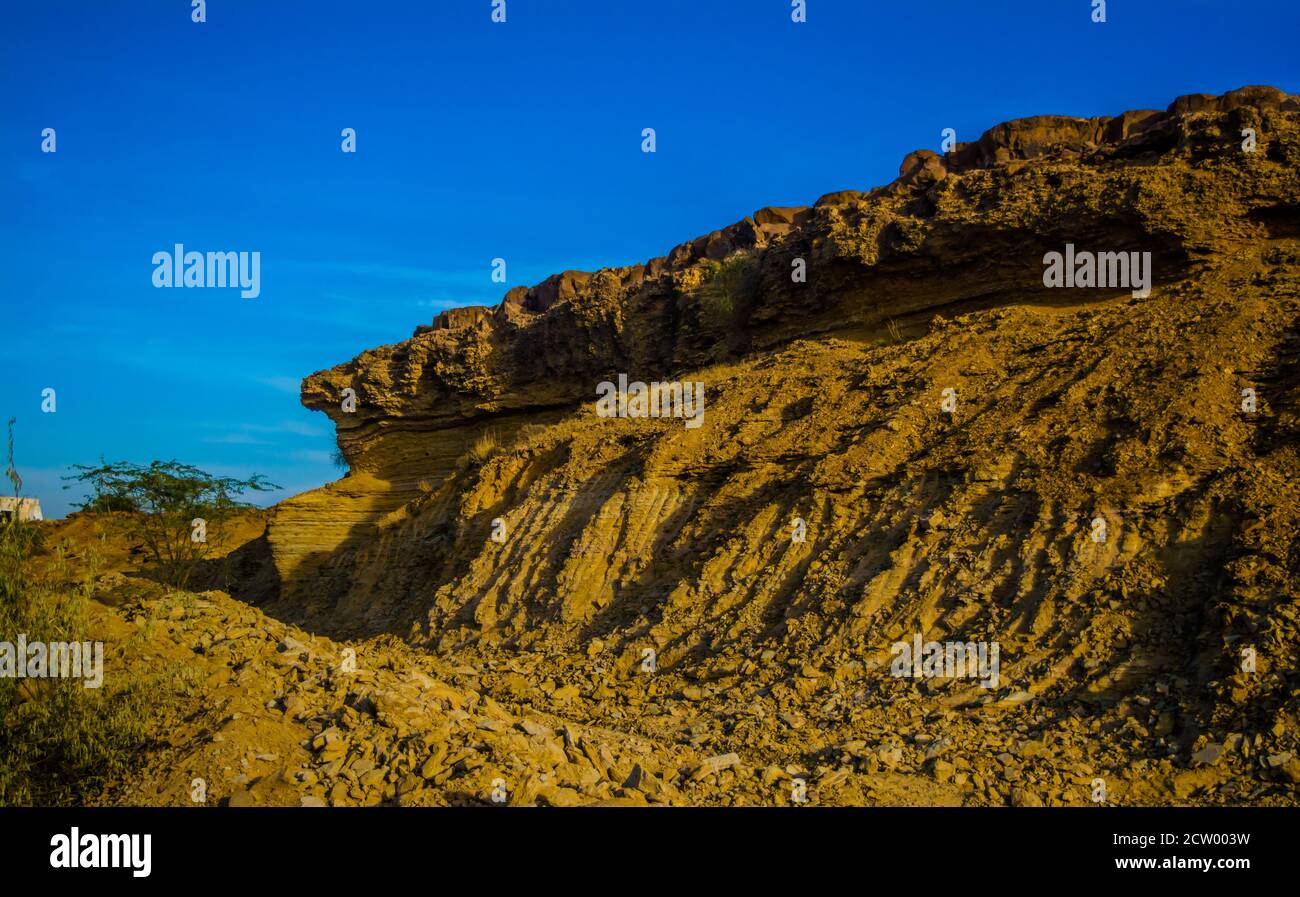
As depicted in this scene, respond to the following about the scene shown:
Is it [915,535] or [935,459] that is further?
[935,459]

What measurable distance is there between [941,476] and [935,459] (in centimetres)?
32

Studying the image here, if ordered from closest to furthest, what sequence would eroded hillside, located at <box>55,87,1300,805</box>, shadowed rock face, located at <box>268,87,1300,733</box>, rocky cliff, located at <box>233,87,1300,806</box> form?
eroded hillside, located at <box>55,87,1300,805</box>, rocky cliff, located at <box>233,87,1300,806</box>, shadowed rock face, located at <box>268,87,1300,733</box>

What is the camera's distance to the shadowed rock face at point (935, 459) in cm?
975

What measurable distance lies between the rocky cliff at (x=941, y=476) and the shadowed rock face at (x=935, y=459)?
5 centimetres

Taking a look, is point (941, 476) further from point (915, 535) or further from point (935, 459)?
point (915, 535)

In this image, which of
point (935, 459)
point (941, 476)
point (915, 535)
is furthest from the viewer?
point (935, 459)

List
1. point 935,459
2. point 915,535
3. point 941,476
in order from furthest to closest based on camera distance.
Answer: point 935,459 → point 941,476 → point 915,535

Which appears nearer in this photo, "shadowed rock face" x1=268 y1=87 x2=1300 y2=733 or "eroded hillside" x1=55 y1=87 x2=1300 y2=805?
"eroded hillside" x1=55 y1=87 x2=1300 y2=805

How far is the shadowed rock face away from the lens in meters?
9.75

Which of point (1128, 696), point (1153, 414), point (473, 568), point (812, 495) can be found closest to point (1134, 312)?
point (1153, 414)

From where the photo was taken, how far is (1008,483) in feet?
38.3

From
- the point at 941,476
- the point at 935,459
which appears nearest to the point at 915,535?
the point at 941,476

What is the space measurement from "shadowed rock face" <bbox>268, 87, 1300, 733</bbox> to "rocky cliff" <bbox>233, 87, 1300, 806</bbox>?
0.16ft

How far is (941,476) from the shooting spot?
1240 centimetres
